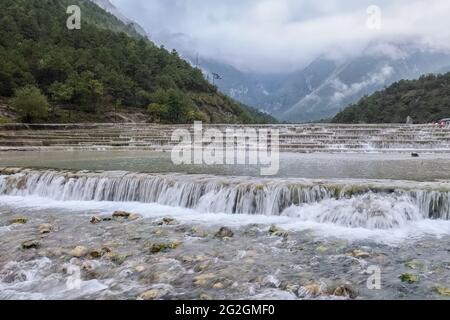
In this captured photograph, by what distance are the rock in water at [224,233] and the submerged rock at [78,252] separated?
120 inches

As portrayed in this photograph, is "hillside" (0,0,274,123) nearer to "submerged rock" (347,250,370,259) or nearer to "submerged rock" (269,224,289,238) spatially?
"submerged rock" (269,224,289,238)

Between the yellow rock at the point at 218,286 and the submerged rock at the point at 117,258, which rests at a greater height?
the submerged rock at the point at 117,258

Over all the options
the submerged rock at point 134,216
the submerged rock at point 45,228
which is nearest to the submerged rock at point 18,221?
A: the submerged rock at point 45,228

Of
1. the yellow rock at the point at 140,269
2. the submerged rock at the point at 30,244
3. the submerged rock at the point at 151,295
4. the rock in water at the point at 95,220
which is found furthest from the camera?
the rock in water at the point at 95,220

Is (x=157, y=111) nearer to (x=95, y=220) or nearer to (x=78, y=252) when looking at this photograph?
(x=95, y=220)

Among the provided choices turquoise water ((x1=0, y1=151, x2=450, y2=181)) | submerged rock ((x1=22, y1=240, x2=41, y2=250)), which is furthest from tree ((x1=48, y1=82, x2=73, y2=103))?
submerged rock ((x1=22, y1=240, x2=41, y2=250))

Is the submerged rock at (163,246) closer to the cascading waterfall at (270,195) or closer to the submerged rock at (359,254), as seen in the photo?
the submerged rock at (359,254)

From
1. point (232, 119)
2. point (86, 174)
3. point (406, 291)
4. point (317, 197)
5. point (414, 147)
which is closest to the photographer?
point (406, 291)

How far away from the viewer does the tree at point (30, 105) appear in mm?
48112

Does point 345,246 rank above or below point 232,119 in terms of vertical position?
below

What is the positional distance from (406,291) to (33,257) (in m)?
7.13

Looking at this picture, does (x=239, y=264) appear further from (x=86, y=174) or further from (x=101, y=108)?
(x=101, y=108)

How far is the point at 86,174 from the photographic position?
1714 cm
